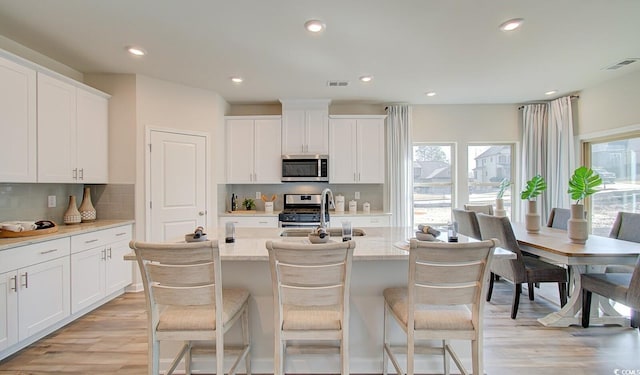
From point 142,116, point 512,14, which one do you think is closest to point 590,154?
point 512,14

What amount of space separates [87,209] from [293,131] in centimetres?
283

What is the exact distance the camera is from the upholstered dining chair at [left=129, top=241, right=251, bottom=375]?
4.89 feet

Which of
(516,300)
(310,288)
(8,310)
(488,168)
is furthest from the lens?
(488,168)

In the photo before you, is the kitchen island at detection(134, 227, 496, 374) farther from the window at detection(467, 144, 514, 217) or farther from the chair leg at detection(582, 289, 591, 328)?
the window at detection(467, 144, 514, 217)

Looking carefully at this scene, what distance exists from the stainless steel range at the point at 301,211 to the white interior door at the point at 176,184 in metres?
1.17

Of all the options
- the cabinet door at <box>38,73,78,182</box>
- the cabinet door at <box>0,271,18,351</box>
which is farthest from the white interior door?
the cabinet door at <box>0,271,18,351</box>

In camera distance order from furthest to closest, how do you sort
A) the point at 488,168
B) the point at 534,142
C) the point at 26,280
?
the point at 488,168 < the point at 534,142 < the point at 26,280

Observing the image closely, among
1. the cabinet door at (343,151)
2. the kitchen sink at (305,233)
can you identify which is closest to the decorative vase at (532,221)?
the kitchen sink at (305,233)

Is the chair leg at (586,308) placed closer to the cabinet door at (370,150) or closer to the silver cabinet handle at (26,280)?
the cabinet door at (370,150)

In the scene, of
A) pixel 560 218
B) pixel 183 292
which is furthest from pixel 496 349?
pixel 183 292

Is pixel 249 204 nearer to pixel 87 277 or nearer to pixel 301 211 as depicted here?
pixel 301 211

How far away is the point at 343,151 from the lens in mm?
4648

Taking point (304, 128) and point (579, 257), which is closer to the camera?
point (579, 257)

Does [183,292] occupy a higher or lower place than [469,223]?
lower
